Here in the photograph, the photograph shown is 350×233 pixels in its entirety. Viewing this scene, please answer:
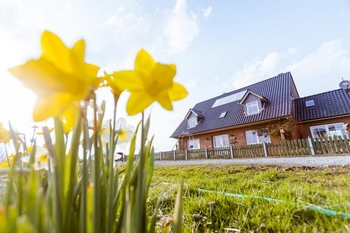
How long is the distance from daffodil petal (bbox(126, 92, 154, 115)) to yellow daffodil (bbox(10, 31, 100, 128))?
0.09 metres

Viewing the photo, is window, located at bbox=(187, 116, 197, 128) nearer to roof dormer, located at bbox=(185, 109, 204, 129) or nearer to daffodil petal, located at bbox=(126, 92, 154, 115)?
roof dormer, located at bbox=(185, 109, 204, 129)

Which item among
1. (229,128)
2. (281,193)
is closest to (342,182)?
(281,193)

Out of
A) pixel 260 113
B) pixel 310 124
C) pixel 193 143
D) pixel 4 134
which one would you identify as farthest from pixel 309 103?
pixel 4 134

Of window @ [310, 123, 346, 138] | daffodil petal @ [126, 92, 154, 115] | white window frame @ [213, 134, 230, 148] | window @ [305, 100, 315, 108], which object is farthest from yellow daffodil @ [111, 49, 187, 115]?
window @ [305, 100, 315, 108]

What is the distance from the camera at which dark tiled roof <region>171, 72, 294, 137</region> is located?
10.6 metres

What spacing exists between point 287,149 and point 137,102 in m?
9.31

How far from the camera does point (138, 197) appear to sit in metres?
0.41

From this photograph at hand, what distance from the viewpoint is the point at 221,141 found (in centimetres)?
1269

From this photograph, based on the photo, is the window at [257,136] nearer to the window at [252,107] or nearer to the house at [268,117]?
the house at [268,117]

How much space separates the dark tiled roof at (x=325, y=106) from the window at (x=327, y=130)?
1.83 ft

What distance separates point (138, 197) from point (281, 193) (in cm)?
145

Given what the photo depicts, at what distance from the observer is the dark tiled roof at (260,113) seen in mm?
10562

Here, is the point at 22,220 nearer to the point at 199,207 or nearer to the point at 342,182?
the point at 199,207

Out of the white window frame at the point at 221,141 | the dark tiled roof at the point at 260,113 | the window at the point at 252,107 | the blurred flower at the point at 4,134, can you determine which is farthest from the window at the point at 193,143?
the blurred flower at the point at 4,134
